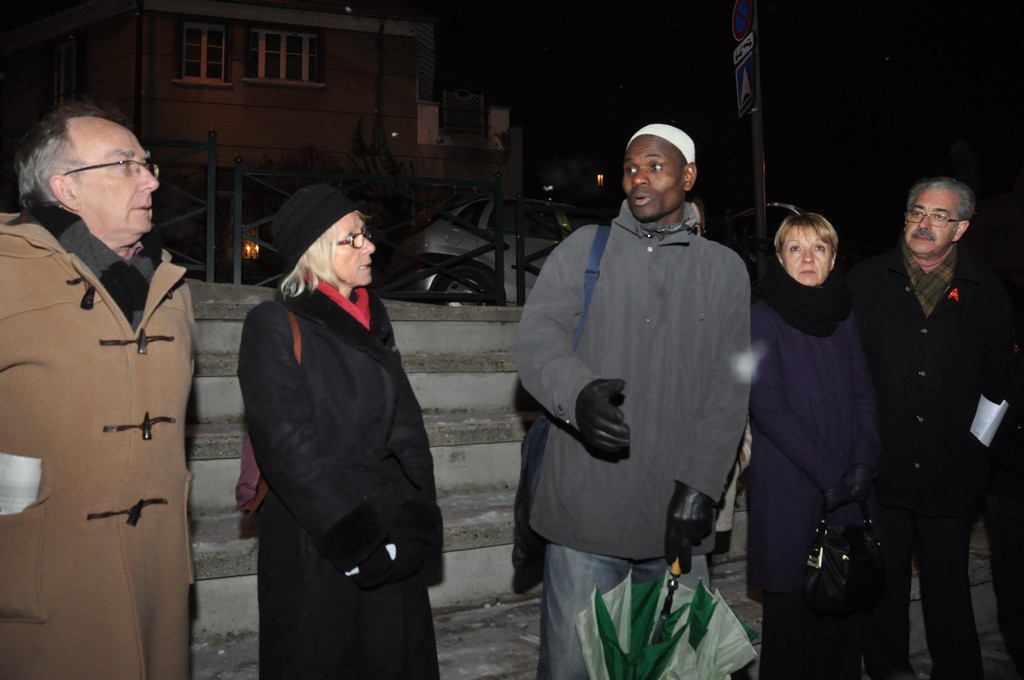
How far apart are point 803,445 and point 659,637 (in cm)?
97

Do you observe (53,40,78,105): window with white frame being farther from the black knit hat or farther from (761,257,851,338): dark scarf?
(761,257,851,338): dark scarf

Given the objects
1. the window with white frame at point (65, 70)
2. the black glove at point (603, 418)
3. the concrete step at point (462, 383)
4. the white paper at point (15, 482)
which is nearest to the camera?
the white paper at point (15, 482)

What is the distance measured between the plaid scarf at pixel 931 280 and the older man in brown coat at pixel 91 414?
9.48 ft

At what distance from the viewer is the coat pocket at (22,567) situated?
1.77m

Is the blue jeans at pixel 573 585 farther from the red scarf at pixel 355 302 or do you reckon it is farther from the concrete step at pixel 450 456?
the concrete step at pixel 450 456

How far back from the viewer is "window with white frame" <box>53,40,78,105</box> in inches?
628

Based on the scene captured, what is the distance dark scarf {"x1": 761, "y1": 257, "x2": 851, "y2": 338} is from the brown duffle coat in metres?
2.15

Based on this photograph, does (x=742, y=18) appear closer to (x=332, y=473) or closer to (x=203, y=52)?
(x=332, y=473)

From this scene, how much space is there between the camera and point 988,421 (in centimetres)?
309

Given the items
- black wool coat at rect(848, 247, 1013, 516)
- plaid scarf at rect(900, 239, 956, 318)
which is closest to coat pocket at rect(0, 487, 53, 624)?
black wool coat at rect(848, 247, 1013, 516)

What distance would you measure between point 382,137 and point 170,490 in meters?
14.9

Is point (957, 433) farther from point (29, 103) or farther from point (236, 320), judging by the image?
point (29, 103)

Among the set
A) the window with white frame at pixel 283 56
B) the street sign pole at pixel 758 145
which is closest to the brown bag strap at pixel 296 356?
the street sign pole at pixel 758 145

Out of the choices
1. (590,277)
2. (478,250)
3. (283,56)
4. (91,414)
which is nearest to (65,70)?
(283,56)
